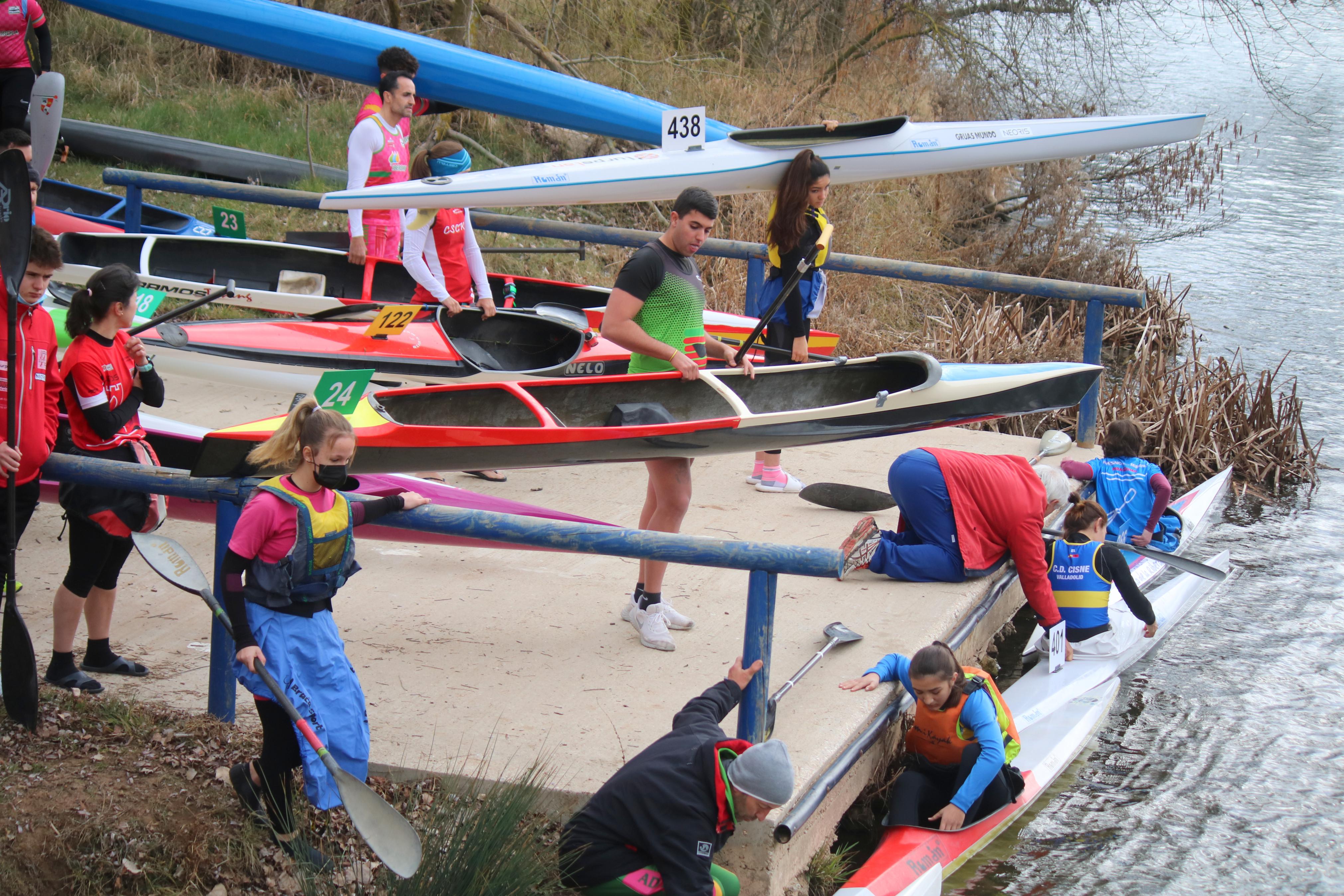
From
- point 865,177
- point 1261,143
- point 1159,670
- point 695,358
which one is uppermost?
point 1261,143

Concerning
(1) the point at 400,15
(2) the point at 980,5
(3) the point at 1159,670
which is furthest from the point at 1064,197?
(3) the point at 1159,670

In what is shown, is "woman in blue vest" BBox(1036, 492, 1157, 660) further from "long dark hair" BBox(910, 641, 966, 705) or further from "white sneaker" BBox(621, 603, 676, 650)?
"white sneaker" BBox(621, 603, 676, 650)

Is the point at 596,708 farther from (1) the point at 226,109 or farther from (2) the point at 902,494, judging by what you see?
(1) the point at 226,109

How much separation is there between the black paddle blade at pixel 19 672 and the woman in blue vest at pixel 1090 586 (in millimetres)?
3858

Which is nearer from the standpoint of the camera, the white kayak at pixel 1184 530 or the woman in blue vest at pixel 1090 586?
the woman in blue vest at pixel 1090 586

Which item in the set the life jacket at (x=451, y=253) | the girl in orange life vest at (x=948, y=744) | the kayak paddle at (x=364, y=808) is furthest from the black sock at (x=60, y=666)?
the life jacket at (x=451, y=253)

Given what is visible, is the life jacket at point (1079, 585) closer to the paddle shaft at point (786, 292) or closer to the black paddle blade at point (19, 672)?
the paddle shaft at point (786, 292)

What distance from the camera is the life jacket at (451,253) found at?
20.8 ft

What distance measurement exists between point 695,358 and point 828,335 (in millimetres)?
2811

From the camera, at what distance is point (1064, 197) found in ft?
43.7

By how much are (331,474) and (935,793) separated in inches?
91.7

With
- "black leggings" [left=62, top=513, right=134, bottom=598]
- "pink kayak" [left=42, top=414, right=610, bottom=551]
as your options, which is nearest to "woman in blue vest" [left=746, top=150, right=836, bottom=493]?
"pink kayak" [left=42, top=414, right=610, bottom=551]

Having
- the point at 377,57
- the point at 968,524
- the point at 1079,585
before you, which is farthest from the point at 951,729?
the point at 377,57

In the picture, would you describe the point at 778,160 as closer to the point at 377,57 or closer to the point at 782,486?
the point at 782,486
